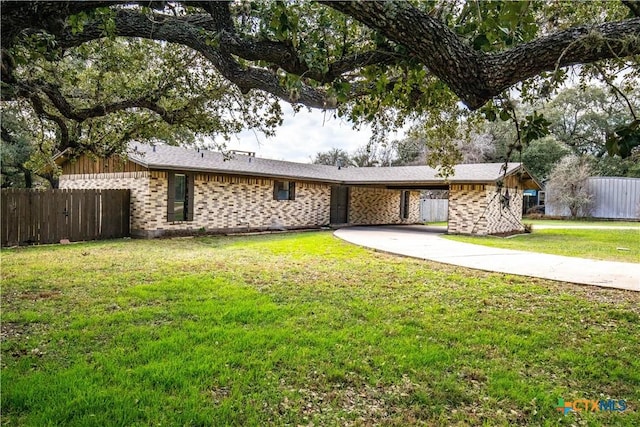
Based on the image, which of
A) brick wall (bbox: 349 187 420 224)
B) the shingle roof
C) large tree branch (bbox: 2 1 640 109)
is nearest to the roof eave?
the shingle roof

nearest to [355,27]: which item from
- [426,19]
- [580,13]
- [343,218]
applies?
[426,19]

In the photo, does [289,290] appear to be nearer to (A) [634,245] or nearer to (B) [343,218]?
(A) [634,245]

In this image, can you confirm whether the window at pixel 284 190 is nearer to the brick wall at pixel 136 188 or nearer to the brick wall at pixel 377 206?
the brick wall at pixel 377 206

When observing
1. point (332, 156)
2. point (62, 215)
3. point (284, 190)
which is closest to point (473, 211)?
point (284, 190)

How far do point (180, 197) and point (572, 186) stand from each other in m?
26.3

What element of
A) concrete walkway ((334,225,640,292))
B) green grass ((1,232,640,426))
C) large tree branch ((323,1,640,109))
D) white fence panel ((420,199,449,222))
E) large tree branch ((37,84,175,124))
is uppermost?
large tree branch ((37,84,175,124))

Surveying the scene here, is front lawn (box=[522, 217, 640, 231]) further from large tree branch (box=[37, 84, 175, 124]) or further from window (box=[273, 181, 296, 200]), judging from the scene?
large tree branch (box=[37, 84, 175, 124])

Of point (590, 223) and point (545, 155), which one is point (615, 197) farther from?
point (545, 155)

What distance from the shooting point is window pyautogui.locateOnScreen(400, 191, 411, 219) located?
926 inches

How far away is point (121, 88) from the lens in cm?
688

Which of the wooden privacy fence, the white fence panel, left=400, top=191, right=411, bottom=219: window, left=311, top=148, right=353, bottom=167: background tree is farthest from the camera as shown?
left=311, top=148, right=353, bottom=167: background tree

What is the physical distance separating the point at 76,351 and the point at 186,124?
4.50 meters

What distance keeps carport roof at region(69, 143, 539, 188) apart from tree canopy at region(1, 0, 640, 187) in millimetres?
4526

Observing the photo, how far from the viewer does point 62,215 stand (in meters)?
11.7
